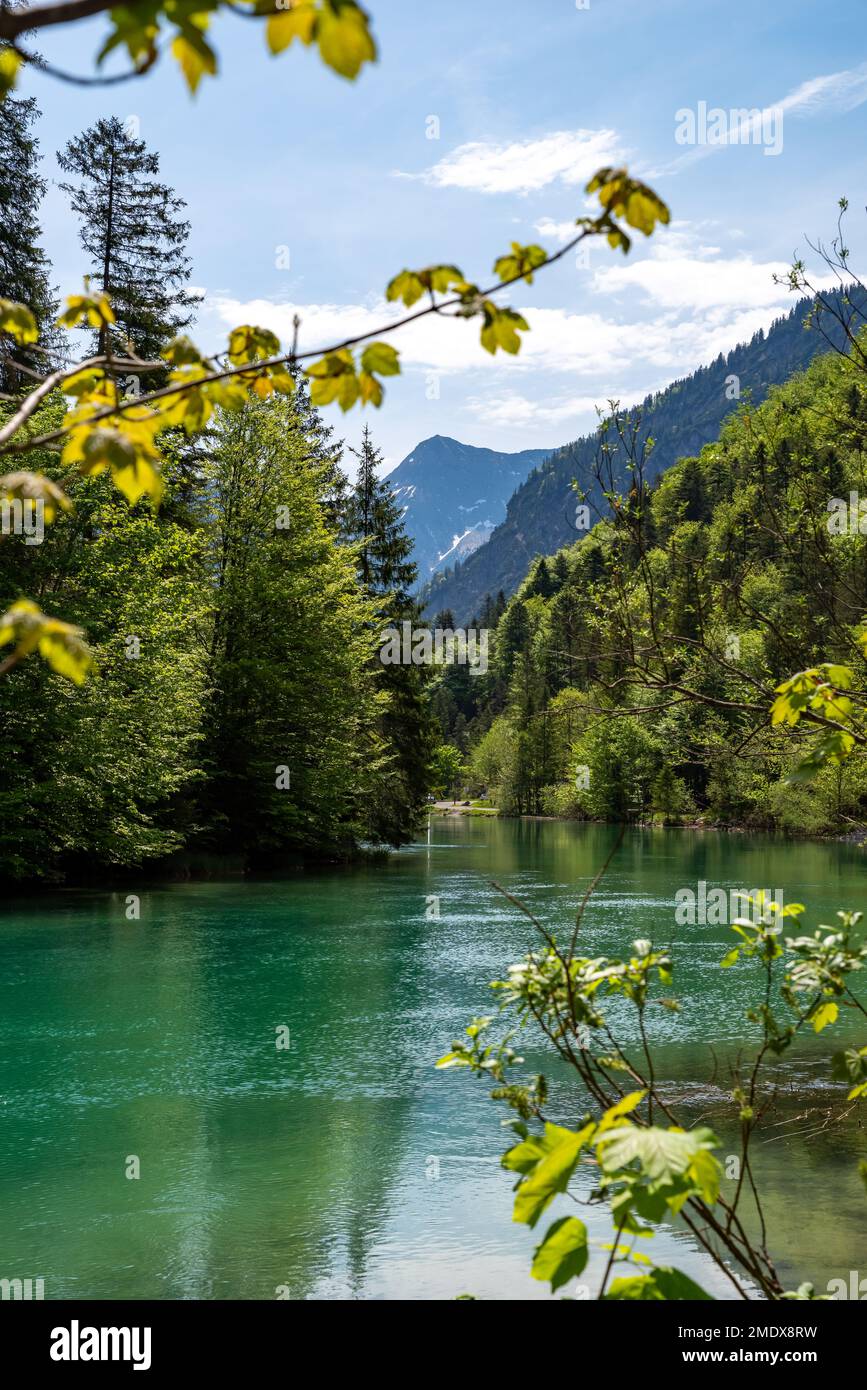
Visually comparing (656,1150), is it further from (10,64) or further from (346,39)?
(10,64)

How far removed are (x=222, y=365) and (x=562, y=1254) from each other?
1.88 m

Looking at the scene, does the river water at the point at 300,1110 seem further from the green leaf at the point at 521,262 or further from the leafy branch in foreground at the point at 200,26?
the leafy branch in foreground at the point at 200,26

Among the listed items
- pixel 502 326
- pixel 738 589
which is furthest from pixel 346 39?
pixel 738 589

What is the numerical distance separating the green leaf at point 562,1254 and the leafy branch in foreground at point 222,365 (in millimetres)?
1314

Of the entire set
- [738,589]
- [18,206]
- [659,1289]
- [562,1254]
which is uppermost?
[18,206]

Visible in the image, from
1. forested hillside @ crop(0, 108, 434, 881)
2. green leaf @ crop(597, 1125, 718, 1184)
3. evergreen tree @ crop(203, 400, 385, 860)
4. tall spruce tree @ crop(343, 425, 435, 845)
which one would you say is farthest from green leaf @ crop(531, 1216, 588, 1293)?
tall spruce tree @ crop(343, 425, 435, 845)

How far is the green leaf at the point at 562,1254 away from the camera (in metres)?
1.67

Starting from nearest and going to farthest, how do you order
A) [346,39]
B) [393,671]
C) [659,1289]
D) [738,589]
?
1. [346,39]
2. [659,1289]
3. [738,589]
4. [393,671]

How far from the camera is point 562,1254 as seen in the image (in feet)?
5.55

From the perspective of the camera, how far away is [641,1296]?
74.5 inches

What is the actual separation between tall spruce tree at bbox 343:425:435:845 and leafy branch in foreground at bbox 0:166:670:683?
1313 inches

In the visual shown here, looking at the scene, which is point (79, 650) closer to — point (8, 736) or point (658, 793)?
point (8, 736)

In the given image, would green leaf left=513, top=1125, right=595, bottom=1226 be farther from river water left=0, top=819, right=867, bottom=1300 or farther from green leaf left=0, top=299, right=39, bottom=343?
green leaf left=0, top=299, right=39, bottom=343

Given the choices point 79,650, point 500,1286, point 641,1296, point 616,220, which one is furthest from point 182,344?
point 500,1286
